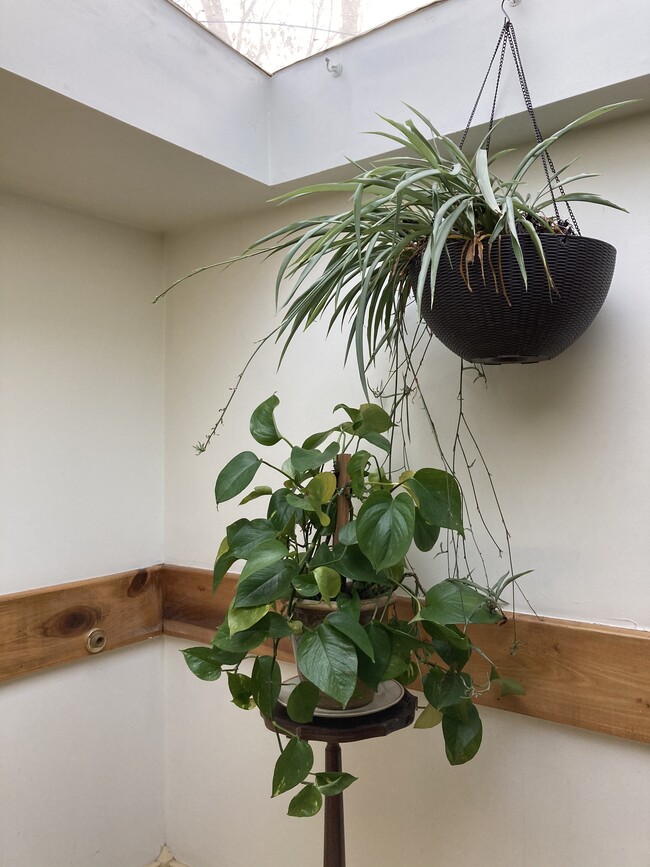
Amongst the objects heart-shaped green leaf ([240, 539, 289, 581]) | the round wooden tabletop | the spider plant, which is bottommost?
the round wooden tabletop

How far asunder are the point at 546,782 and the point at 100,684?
1015 mm

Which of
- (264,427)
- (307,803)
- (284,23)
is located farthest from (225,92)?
(307,803)

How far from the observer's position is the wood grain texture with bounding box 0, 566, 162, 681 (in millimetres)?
1447

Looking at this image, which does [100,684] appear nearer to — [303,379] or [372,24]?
[303,379]

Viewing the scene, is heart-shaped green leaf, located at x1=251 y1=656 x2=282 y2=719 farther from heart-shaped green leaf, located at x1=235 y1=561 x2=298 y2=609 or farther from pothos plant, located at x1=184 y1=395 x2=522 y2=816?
heart-shaped green leaf, located at x1=235 y1=561 x2=298 y2=609

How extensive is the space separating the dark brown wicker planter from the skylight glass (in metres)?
0.66

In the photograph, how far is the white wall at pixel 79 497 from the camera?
1476mm

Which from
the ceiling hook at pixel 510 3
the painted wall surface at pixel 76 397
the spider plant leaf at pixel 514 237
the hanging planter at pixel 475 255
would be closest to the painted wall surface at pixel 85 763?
the painted wall surface at pixel 76 397

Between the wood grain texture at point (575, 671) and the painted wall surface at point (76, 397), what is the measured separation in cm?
92

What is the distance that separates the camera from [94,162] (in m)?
1.35

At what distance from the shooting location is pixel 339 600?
3.29 ft

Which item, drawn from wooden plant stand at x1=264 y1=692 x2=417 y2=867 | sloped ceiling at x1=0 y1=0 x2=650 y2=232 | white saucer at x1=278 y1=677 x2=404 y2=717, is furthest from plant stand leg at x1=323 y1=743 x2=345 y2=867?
sloped ceiling at x1=0 y1=0 x2=650 y2=232

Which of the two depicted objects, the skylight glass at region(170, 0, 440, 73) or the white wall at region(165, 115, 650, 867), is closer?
the white wall at region(165, 115, 650, 867)

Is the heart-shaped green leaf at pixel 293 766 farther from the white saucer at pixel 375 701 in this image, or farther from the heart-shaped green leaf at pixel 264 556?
the heart-shaped green leaf at pixel 264 556
